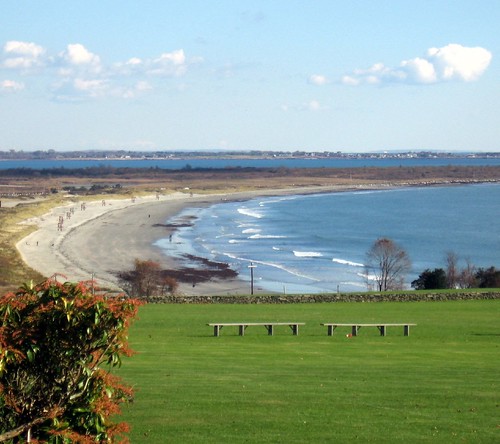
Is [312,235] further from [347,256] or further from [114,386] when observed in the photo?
[114,386]

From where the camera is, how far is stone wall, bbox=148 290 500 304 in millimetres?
36250

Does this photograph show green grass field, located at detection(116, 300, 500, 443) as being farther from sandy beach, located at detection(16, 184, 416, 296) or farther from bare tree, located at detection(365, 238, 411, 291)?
bare tree, located at detection(365, 238, 411, 291)

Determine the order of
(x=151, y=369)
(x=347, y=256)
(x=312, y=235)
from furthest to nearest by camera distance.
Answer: (x=312, y=235), (x=347, y=256), (x=151, y=369)

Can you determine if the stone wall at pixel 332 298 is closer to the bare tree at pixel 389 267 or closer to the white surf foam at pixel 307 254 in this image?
the bare tree at pixel 389 267

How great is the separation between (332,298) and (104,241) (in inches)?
2040

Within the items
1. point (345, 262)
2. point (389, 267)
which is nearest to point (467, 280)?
point (389, 267)

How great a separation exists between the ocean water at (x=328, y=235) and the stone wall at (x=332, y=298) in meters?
15.2

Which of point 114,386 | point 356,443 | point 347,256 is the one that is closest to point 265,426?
point 356,443

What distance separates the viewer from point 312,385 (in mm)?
15875

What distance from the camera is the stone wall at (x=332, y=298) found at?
119 ft

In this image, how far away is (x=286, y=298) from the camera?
36.5m

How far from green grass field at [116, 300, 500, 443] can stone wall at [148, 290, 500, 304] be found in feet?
27.6

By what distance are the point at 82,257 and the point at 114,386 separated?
2488 inches

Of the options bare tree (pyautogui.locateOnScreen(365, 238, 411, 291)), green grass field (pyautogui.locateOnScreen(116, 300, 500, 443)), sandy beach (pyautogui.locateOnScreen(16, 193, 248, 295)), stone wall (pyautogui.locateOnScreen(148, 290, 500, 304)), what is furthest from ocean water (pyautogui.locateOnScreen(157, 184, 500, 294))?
green grass field (pyautogui.locateOnScreen(116, 300, 500, 443))
